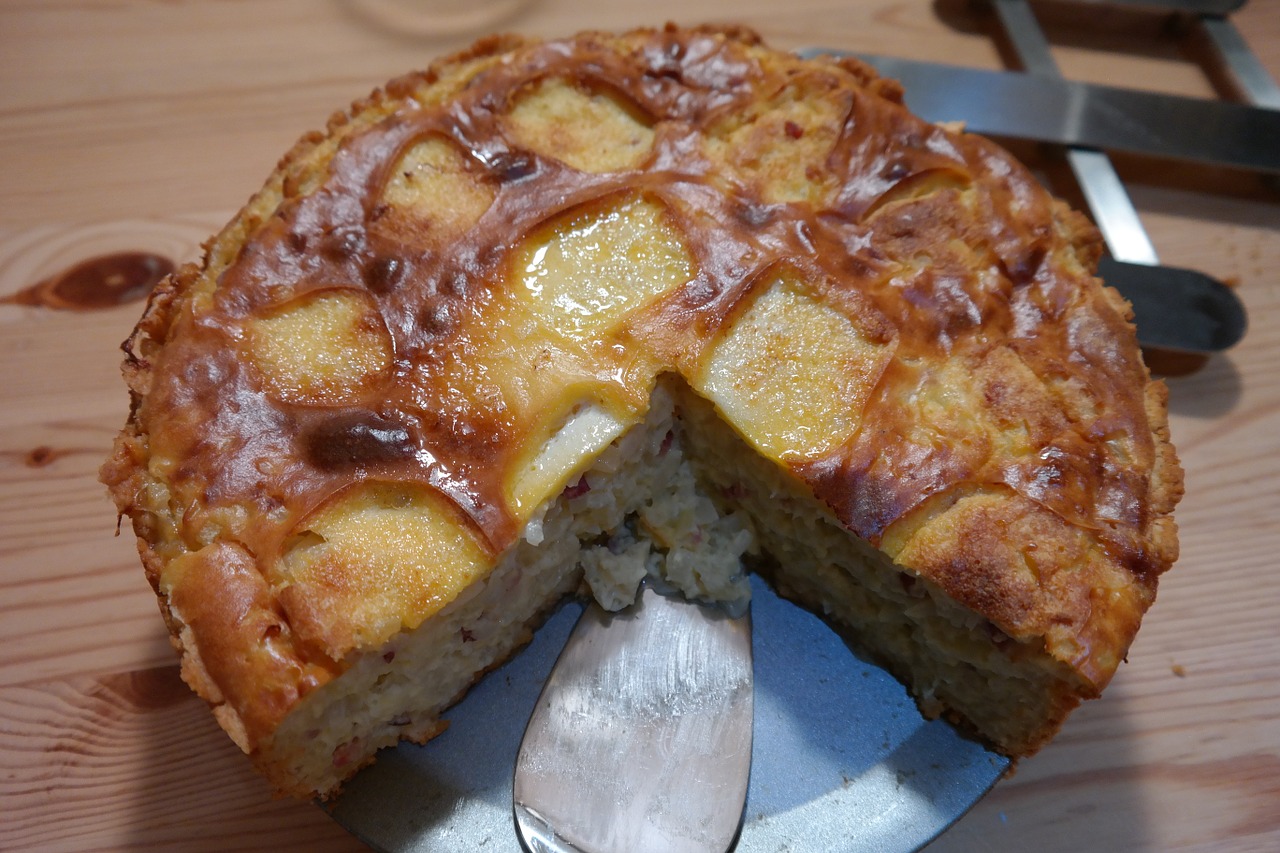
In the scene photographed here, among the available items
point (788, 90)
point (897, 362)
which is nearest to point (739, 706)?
point (897, 362)

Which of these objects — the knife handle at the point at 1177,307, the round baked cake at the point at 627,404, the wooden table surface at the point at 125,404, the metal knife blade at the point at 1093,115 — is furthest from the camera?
the metal knife blade at the point at 1093,115

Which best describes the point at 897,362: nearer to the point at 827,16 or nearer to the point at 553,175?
the point at 553,175

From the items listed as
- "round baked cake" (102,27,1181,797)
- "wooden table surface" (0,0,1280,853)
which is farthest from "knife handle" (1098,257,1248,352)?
"round baked cake" (102,27,1181,797)

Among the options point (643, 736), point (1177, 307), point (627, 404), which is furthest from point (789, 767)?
point (1177, 307)

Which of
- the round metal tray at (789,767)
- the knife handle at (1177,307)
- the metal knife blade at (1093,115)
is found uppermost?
the metal knife blade at (1093,115)

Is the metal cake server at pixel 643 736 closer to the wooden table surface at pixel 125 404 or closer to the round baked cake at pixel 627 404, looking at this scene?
the round baked cake at pixel 627 404

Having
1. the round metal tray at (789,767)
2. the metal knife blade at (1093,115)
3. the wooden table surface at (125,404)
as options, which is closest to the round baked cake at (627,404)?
the round metal tray at (789,767)
